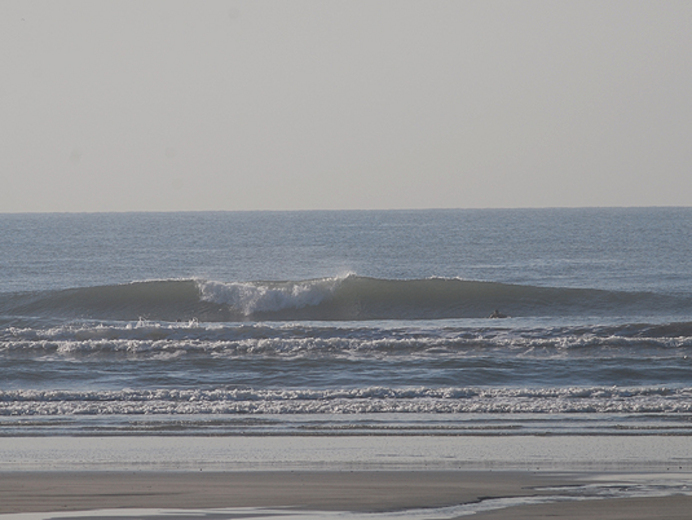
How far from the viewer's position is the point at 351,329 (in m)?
22.0

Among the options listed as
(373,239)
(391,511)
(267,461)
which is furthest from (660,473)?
(373,239)

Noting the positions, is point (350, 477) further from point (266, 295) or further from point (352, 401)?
point (266, 295)

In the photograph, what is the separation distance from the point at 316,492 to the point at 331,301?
24105 millimetres

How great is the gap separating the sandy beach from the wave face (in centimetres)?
2162

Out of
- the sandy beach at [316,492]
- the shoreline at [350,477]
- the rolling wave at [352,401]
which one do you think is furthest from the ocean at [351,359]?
the sandy beach at [316,492]

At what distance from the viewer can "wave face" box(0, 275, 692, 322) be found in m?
31.1

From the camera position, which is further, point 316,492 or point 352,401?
point 352,401

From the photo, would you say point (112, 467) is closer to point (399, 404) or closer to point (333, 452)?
point (333, 452)

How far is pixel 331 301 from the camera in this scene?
32500 mm

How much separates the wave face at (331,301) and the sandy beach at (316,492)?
851 inches

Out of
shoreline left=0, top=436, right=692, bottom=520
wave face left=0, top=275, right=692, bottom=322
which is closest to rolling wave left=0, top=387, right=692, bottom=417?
shoreline left=0, top=436, right=692, bottom=520

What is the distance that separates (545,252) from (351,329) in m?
44.3

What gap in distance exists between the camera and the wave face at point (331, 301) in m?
31.1

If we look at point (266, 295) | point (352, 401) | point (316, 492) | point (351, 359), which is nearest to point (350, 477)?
point (316, 492)
